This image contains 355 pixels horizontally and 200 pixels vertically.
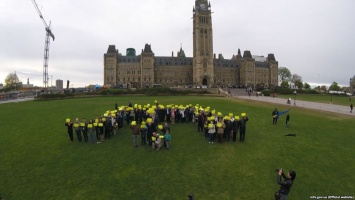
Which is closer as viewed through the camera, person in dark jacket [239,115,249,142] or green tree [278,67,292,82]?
person in dark jacket [239,115,249,142]

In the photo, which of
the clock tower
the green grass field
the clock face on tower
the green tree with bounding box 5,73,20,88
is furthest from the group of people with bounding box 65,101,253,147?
the green tree with bounding box 5,73,20,88

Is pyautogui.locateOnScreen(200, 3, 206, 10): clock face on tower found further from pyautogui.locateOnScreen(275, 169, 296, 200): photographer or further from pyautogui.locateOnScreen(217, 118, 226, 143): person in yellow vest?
pyautogui.locateOnScreen(275, 169, 296, 200): photographer

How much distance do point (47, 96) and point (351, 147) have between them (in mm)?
52950

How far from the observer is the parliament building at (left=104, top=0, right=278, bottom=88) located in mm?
124812

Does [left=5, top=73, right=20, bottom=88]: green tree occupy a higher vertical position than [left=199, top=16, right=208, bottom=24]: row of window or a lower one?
lower

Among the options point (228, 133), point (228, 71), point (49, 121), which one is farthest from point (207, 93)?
point (228, 71)

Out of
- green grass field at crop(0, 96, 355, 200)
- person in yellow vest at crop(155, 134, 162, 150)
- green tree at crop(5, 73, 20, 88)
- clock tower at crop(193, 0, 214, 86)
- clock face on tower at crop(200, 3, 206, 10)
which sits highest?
clock face on tower at crop(200, 3, 206, 10)

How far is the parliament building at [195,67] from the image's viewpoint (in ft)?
409

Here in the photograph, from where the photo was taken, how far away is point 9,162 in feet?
64.3

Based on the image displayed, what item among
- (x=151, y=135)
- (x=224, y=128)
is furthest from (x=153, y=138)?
(x=224, y=128)

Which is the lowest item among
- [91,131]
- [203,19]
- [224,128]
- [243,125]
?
[91,131]

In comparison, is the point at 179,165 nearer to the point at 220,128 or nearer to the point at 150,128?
the point at 150,128

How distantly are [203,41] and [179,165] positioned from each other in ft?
363

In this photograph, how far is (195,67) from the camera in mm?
127875
